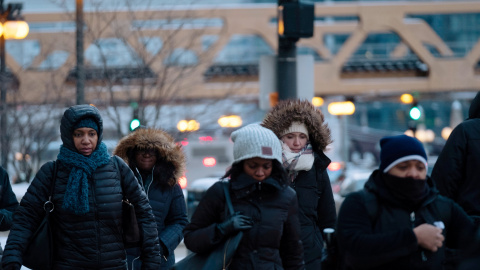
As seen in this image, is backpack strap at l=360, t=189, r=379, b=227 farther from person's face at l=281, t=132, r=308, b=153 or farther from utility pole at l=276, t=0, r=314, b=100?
utility pole at l=276, t=0, r=314, b=100

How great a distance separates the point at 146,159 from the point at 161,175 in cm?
21

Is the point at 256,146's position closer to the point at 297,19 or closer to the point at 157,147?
the point at 157,147

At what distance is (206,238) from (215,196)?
0.86 ft

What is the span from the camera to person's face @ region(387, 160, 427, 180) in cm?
430

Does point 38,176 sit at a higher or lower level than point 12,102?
lower

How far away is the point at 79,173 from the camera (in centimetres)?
570

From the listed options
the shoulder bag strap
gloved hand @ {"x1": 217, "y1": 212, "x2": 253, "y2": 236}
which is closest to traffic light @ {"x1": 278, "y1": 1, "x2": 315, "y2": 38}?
the shoulder bag strap

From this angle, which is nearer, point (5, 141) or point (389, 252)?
point (389, 252)

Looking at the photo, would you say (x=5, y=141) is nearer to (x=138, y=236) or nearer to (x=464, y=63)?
(x=138, y=236)

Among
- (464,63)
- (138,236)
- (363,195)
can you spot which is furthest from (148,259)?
(464,63)

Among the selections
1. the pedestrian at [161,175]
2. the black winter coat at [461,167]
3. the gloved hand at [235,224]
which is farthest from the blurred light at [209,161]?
the gloved hand at [235,224]

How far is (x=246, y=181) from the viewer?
4.92 meters

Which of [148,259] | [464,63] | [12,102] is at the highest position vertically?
[464,63]

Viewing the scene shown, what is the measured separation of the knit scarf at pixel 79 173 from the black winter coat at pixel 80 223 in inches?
2.1
